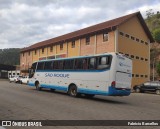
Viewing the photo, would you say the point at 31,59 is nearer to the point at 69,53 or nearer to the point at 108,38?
the point at 69,53

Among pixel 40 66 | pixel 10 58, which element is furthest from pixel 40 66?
pixel 10 58

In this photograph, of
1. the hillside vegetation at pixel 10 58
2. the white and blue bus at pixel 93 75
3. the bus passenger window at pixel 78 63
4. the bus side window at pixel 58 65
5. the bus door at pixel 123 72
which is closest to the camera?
the white and blue bus at pixel 93 75

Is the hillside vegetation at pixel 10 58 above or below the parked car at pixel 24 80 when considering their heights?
above

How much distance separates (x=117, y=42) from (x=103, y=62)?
18.8 m

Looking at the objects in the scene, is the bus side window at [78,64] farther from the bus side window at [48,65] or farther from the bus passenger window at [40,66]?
the bus passenger window at [40,66]

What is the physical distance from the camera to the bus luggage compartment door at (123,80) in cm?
1703

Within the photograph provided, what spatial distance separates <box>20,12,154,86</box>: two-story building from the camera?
36.7m

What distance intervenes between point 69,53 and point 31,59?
15264 mm

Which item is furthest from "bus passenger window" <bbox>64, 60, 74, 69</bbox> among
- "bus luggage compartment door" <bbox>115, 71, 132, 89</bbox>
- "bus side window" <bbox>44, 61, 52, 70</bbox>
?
"bus luggage compartment door" <bbox>115, 71, 132, 89</bbox>

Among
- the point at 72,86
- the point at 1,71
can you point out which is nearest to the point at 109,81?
the point at 72,86

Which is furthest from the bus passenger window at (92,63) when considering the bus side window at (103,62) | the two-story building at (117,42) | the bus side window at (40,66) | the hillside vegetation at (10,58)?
the hillside vegetation at (10,58)

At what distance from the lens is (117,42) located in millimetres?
35812

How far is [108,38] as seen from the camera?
3697 centimetres

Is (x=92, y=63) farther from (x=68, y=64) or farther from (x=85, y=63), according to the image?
(x=68, y=64)
